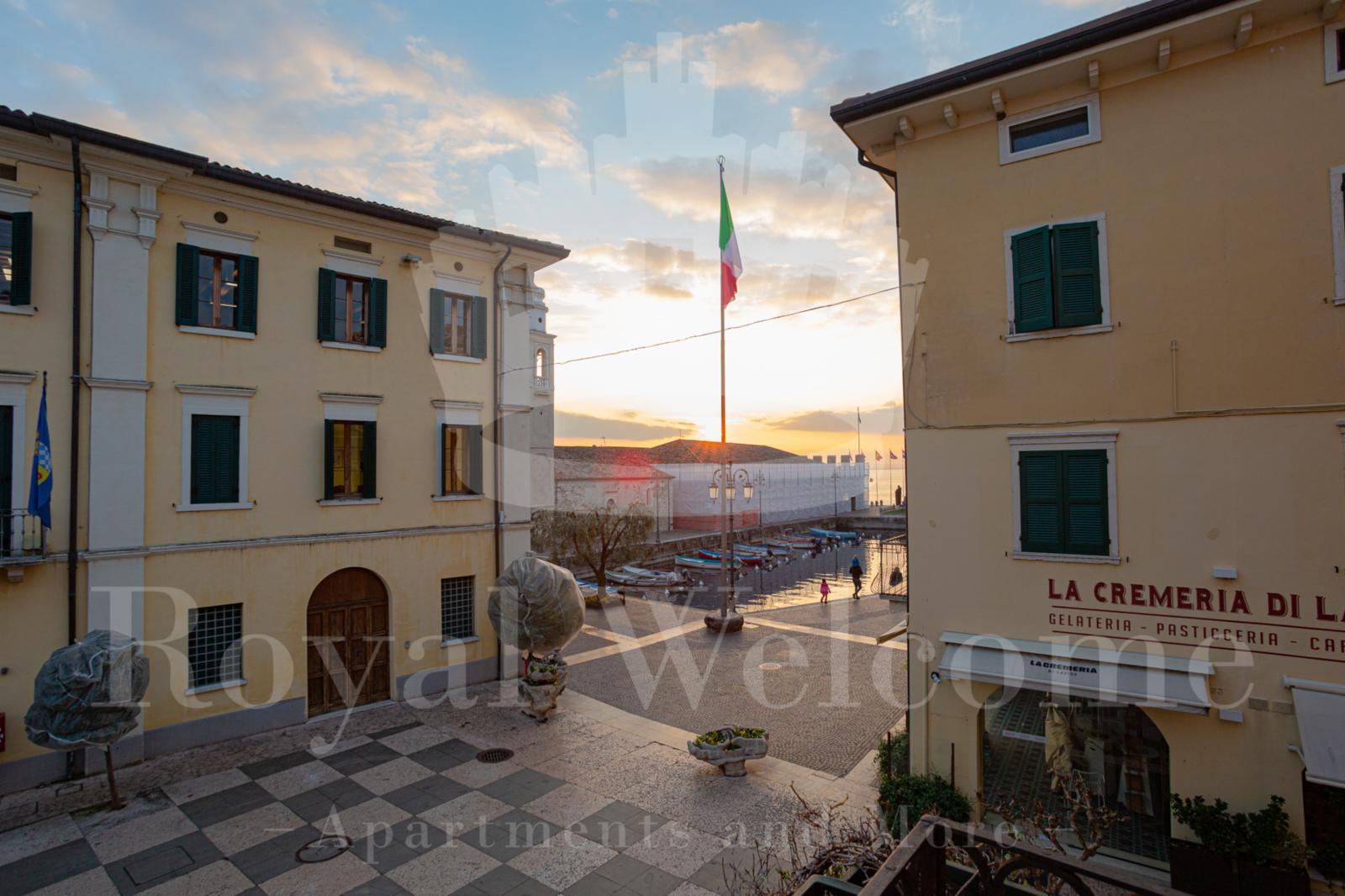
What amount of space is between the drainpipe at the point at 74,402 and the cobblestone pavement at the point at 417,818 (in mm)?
3307

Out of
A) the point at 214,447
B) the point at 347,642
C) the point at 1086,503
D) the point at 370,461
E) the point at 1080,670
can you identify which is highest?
the point at 214,447

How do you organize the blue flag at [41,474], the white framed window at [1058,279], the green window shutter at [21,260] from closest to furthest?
the white framed window at [1058,279] → the blue flag at [41,474] → the green window shutter at [21,260]

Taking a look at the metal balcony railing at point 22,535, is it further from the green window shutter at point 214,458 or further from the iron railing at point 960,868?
the iron railing at point 960,868

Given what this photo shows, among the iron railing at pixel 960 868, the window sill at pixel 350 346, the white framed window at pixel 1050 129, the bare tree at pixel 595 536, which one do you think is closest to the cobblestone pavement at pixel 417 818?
the iron railing at pixel 960 868

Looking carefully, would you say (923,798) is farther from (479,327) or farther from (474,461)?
(479,327)

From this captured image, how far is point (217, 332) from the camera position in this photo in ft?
43.8

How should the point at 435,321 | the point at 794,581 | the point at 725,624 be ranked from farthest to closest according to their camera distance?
the point at 794,581
the point at 725,624
the point at 435,321

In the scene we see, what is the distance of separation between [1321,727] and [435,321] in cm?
1702

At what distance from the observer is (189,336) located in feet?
42.8

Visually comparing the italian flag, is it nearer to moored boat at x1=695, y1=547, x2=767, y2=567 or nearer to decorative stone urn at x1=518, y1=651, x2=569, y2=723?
decorative stone urn at x1=518, y1=651, x2=569, y2=723

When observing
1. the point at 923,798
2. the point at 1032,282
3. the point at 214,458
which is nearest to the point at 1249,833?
the point at 923,798

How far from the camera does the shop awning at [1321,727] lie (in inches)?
293

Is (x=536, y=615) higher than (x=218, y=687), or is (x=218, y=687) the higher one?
(x=536, y=615)

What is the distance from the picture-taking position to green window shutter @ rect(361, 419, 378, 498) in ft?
49.9
